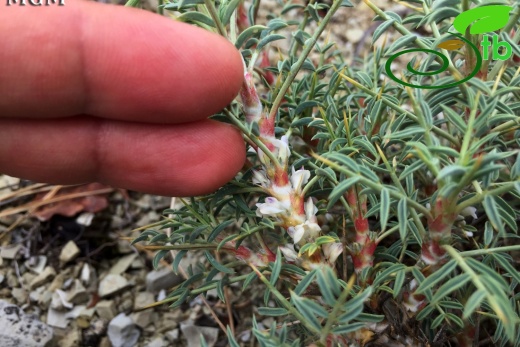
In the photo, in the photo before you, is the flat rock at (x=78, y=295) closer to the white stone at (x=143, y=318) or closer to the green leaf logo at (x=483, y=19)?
the white stone at (x=143, y=318)

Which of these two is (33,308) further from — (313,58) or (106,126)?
(313,58)

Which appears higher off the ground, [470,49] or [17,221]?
[470,49]

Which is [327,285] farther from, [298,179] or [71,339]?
[71,339]

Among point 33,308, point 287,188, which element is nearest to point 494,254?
point 287,188

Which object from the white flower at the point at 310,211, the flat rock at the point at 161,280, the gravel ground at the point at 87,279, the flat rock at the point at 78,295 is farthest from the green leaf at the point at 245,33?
the flat rock at the point at 78,295

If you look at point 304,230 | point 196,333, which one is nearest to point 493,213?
point 304,230

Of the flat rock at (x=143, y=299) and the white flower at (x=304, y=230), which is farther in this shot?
the flat rock at (x=143, y=299)
